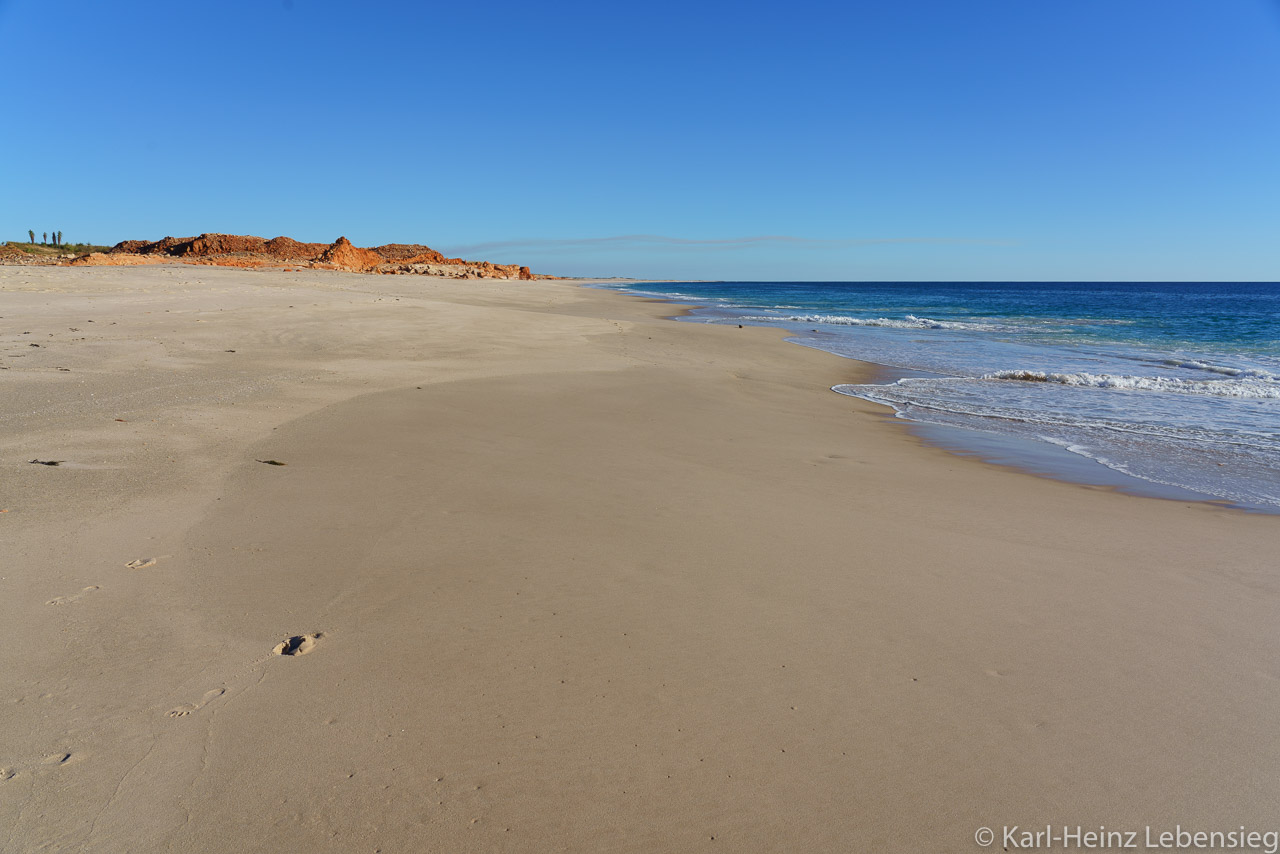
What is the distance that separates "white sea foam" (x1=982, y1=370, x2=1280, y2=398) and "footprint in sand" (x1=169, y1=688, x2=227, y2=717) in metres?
12.3

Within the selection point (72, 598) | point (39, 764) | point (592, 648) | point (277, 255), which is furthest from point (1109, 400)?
point (277, 255)

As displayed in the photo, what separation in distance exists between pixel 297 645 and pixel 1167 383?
13.2 meters

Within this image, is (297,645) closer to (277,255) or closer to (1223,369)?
(1223,369)

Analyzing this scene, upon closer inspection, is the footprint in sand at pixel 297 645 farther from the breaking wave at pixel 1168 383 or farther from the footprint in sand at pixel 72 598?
the breaking wave at pixel 1168 383

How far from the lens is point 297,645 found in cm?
253

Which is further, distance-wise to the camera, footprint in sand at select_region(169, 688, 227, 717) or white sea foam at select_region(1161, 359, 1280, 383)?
white sea foam at select_region(1161, 359, 1280, 383)

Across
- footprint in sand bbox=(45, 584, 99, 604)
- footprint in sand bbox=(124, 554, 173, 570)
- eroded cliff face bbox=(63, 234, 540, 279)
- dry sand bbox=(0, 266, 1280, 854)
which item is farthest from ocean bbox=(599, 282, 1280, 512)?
eroded cliff face bbox=(63, 234, 540, 279)

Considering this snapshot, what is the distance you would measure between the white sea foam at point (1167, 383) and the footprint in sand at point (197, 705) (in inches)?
485

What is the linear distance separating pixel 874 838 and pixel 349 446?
456 centimetres

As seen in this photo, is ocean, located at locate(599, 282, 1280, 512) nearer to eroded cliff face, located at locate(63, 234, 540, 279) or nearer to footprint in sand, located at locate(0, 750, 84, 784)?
footprint in sand, located at locate(0, 750, 84, 784)

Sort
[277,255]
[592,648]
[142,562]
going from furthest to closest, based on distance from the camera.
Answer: [277,255] < [142,562] < [592,648]

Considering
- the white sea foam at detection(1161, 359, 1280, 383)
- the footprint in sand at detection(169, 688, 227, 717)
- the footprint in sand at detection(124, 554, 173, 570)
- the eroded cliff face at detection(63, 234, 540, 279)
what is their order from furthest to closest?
the eroded cliff face at detection(63, 234, 540, 279)
the white sea foam at detection(1161, 359, 1280, 383)
the footprint in sand at detection(124, 554, 173, 570)
the footprint in sand at detection(169, 688, 227, 717)

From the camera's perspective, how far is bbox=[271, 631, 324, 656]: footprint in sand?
2.49 metres

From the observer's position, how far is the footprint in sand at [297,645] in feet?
8.16
